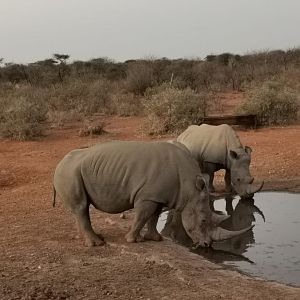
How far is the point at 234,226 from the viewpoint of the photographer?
9.05 metres

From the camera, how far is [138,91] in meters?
33.0

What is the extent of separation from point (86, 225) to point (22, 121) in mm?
13591

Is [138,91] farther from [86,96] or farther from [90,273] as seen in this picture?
[90,273]

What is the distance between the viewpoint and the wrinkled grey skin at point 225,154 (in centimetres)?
1059

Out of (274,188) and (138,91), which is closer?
(274,188)

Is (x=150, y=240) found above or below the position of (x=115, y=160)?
below

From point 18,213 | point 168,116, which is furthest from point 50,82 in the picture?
point 18,213

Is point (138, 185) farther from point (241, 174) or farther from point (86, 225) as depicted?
point (241, 174)

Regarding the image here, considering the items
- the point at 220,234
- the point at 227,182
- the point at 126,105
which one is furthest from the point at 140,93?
the point at 220,234

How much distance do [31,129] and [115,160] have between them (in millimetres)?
13362

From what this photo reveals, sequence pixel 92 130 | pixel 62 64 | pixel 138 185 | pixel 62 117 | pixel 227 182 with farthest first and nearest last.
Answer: pixel 62 64, pixel 62 117, pixel 92 130, pixel 227 182, pixel 138 185

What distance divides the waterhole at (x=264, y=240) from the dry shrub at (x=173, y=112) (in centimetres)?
1028

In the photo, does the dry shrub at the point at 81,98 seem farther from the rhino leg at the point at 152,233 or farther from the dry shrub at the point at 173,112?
the rhino leg at the point at 152,233

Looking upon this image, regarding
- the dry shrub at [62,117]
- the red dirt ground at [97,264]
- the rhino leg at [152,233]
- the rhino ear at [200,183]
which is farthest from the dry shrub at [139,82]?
the rhino ear at [200,183]
